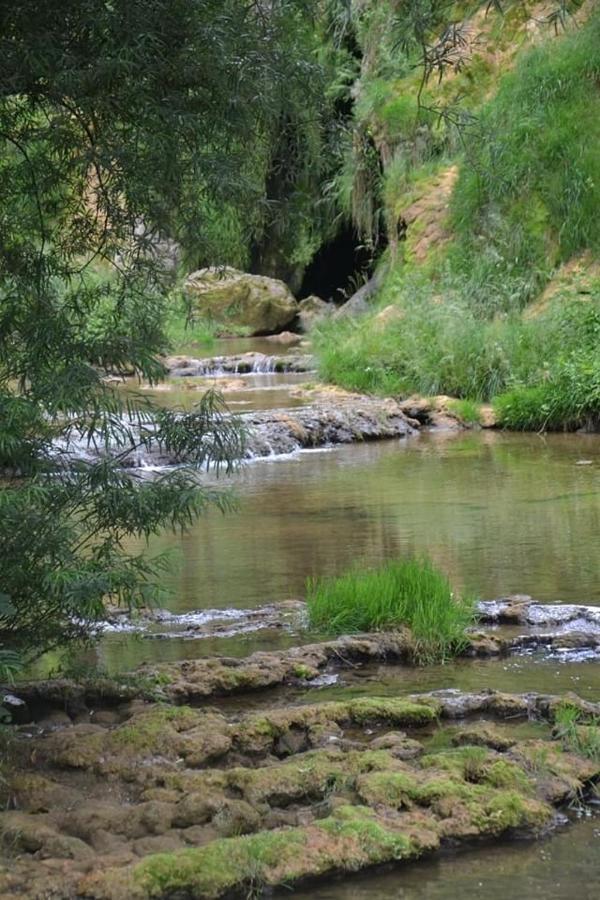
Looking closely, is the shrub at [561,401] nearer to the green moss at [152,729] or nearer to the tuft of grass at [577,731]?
the tuft of grass at [577,731]

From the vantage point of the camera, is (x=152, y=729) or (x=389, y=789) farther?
(x=152, y=729)

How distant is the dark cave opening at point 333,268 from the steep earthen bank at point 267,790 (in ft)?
93.5

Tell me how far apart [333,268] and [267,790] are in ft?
103

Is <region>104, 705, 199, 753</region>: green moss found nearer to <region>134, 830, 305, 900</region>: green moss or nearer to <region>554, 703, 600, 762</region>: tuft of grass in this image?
<region>134, 830, 305, 900</region>: green moss

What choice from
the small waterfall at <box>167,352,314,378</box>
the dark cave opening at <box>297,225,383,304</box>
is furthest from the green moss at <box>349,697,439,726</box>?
the dark cave opening at <box>297,225,383,304</box>

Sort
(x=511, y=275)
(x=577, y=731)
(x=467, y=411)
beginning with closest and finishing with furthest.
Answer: (x=577, y=731) < (x=467, y=411) < (x=511, y=275)

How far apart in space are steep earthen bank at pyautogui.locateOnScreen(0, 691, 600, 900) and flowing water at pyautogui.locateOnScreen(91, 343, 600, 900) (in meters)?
0.13

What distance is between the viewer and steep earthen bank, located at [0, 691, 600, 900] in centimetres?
428

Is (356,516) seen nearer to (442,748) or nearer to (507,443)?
(507,443)

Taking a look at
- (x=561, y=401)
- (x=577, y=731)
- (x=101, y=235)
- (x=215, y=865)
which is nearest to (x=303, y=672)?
(x=577, y=731)

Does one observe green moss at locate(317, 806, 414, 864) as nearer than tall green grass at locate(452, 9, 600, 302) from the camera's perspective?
Yes

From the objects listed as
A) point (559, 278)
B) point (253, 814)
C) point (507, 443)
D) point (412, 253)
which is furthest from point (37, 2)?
point (412, 253)

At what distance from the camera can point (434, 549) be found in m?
9.69

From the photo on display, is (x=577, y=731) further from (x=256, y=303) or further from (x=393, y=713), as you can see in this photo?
(x=256, y=303)
